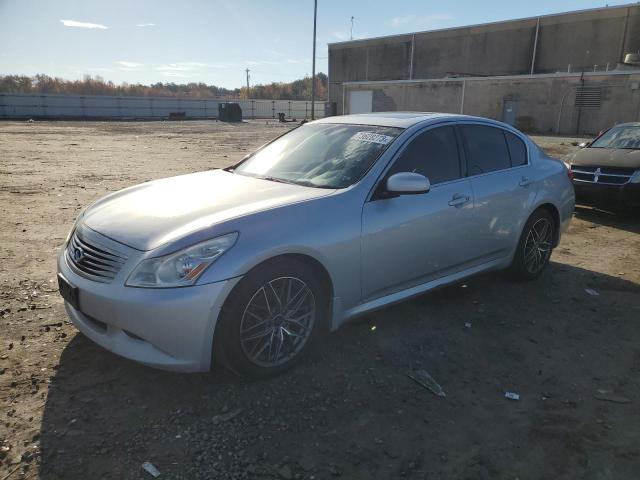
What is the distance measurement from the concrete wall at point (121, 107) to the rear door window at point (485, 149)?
51.3 metres

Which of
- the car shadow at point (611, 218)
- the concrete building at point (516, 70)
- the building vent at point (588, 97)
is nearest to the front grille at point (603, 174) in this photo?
the car shadow at point (611, 218)

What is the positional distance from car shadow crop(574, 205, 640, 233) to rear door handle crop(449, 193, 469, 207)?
4889mm

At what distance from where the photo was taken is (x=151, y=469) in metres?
2.46

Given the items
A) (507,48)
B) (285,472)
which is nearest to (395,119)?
(285,472)

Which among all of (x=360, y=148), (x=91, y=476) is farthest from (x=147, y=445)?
(x=360, y=148)

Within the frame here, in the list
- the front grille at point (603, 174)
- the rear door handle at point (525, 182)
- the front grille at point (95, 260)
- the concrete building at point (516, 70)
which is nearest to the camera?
the front grille at point (95, 260)

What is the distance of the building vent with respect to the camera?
95.9ft

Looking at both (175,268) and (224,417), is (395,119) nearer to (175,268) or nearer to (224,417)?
(175,268)

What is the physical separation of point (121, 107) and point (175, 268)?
180ft

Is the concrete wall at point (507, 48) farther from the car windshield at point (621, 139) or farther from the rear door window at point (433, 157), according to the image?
the rear door window at point (433, 157)

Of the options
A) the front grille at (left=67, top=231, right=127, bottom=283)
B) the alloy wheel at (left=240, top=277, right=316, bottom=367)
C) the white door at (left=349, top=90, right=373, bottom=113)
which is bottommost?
the alloy wheel at (left=240, top=277, right=316, bottom=367)

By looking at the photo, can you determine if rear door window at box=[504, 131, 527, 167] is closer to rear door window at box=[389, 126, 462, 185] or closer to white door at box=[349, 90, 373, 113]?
rear door window at box=[389, 126, 462, 185]

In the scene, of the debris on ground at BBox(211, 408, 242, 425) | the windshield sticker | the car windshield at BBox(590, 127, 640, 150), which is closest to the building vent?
the car windshield at BBox(590, 127, 640, 150)

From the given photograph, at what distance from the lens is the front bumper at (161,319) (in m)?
2.80
